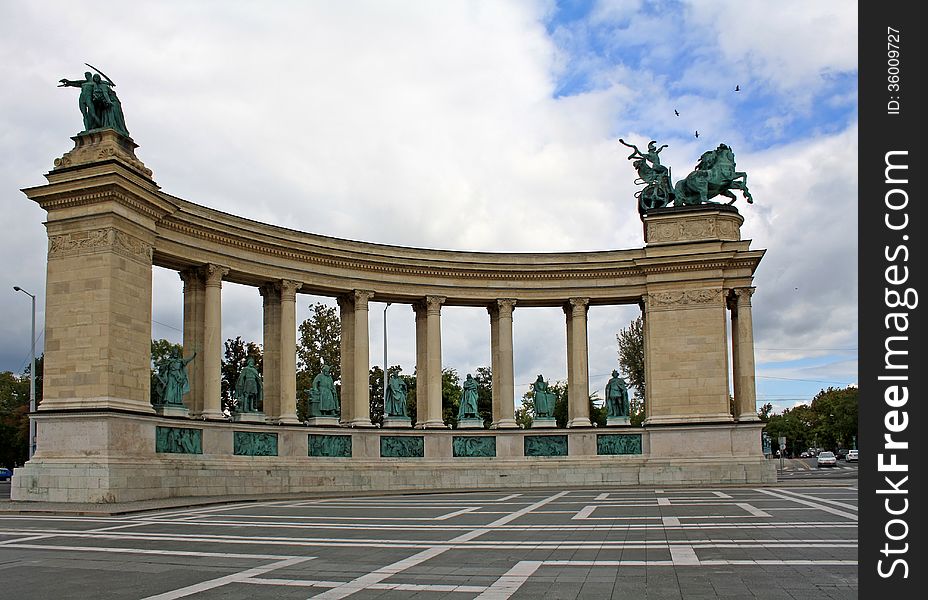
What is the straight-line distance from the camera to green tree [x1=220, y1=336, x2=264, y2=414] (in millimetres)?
75938

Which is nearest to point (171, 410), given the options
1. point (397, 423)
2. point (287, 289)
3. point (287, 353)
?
point (287, 353)

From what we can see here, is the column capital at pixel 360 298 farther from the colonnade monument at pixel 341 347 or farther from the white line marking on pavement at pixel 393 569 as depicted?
the white line marking on pavement at pixel 393 569

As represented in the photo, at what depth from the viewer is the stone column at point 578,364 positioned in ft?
171

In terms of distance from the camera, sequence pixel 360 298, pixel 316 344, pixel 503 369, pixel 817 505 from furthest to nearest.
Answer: pixel 316 344 < pixel 503 369 < pixel 360 298 < pixel 817 505

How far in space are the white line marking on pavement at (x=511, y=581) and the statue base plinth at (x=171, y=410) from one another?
87.8 feet

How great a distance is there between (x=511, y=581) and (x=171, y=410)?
94.1 ft

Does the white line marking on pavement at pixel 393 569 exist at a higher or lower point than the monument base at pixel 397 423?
lower

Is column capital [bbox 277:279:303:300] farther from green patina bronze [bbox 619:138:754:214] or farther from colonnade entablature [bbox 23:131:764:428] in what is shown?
green patina bronze [bbox 619:138:754:214]

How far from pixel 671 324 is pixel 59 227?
31.9 m

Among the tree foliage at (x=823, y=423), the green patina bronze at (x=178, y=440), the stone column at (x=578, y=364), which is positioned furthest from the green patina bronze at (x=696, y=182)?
the tree foliage at (x=823, y=423)

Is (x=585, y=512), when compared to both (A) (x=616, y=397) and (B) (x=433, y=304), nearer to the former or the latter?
(A) (x=616, y=397)

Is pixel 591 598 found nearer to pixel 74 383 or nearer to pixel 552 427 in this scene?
pixel 74 383

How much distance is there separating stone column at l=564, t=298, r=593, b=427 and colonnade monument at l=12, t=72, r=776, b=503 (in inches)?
4.7

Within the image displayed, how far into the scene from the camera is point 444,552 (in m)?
18.9
